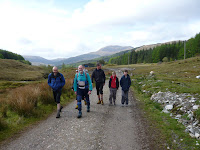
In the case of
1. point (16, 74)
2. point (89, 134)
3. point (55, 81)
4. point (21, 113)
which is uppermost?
point (55, 81)

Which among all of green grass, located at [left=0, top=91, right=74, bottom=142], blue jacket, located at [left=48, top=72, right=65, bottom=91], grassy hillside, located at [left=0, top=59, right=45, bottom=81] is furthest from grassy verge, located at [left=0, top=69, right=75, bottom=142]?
grassy hillside, located at [left=0, top=59, right=45, bottom=81]

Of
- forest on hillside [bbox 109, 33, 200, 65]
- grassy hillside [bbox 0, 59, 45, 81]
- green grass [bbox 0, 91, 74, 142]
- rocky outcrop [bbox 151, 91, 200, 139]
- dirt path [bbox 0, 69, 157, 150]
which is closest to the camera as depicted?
dirt path [bbox 0, 69, 157, 150]

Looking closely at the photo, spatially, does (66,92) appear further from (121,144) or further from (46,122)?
(121,144)

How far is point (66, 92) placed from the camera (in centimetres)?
1141

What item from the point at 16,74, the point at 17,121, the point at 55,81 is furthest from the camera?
the point at 16,74

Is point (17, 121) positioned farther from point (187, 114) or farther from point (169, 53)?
point (169, 53)

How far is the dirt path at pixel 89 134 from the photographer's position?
Result: 160 inches

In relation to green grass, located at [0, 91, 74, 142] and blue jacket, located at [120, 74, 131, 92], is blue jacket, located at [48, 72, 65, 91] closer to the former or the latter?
green grass, located at [0, 91, 74, 142]

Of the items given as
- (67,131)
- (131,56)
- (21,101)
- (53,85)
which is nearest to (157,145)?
(67,131)

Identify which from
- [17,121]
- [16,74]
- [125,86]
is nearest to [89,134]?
[17,121]

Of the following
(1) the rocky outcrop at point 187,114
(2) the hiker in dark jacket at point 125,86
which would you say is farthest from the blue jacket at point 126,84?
(1) the rocky outcrop at point 187,114

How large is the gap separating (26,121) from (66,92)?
554cm

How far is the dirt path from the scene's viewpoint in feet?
13.4

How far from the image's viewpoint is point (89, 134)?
15.6 feet
